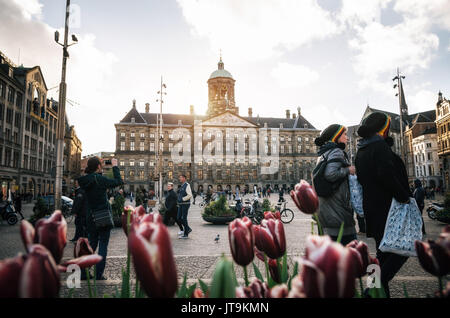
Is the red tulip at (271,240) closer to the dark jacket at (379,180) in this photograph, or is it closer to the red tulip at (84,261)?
the red tulip at (84,261)

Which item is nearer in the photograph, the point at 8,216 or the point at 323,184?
the point at 323,184

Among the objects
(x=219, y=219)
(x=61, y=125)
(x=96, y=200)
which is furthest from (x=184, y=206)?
(x=61, y=125)

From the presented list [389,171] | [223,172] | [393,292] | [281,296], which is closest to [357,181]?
[389,171]

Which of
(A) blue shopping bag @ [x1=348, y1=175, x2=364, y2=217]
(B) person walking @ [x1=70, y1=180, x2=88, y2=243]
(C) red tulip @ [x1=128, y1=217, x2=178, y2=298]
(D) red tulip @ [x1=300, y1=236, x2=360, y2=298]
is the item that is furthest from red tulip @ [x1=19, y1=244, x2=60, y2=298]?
(B) person walking @ [x1=70, y1=180, x2=88, y2=243]

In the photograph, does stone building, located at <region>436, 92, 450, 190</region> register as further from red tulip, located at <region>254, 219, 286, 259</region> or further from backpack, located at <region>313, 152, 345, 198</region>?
red tulip, located at <region>254, 219, 286, 259</region>

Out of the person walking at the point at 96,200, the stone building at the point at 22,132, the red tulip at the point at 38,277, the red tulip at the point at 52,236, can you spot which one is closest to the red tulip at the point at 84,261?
the red tulip at the point at 52,236

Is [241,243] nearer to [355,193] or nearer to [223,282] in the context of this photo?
[223,282]

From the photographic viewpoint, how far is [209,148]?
67.1m

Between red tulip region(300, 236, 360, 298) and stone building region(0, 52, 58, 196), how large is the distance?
34.2 metres

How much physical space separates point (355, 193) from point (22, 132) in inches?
1768

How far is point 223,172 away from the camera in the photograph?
66.7 metres

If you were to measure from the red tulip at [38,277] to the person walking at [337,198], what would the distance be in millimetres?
2574
